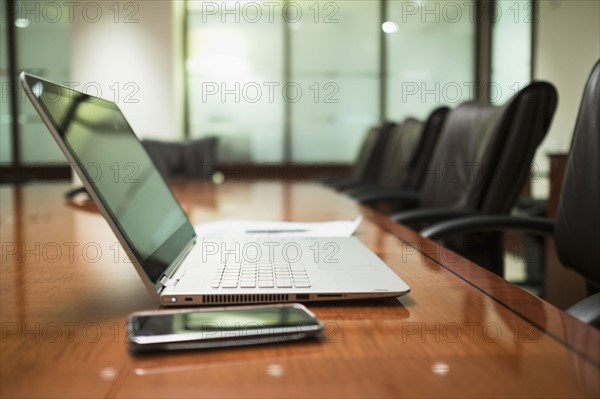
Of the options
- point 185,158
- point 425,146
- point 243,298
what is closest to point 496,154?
point 425,146

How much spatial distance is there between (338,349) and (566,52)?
6.57ft

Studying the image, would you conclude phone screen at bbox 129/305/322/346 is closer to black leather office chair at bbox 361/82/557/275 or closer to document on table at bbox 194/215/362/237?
document on table at bbox 194/215/362/237

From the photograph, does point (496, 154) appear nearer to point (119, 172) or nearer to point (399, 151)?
point (119, 172)

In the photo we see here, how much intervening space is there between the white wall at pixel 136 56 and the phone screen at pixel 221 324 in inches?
141

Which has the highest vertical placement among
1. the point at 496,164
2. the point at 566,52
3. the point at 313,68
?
the point at 313,68

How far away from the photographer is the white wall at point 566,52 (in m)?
1.55

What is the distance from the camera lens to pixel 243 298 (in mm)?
467

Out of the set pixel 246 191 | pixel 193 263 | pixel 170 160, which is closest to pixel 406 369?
pixel 193 263

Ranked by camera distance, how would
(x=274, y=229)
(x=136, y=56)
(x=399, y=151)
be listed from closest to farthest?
(x=274, y=229), (x=399, y=151), (x=136, y=56)

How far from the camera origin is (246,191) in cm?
187

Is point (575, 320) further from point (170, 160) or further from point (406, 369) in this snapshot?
point (170, 160)

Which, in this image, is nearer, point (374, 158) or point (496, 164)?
point (496, 164)

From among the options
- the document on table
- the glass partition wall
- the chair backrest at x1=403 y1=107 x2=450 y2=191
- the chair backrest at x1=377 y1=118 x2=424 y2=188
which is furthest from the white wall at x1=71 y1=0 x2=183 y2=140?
the document on table

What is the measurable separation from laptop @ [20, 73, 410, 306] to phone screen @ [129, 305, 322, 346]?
0.19 ft
